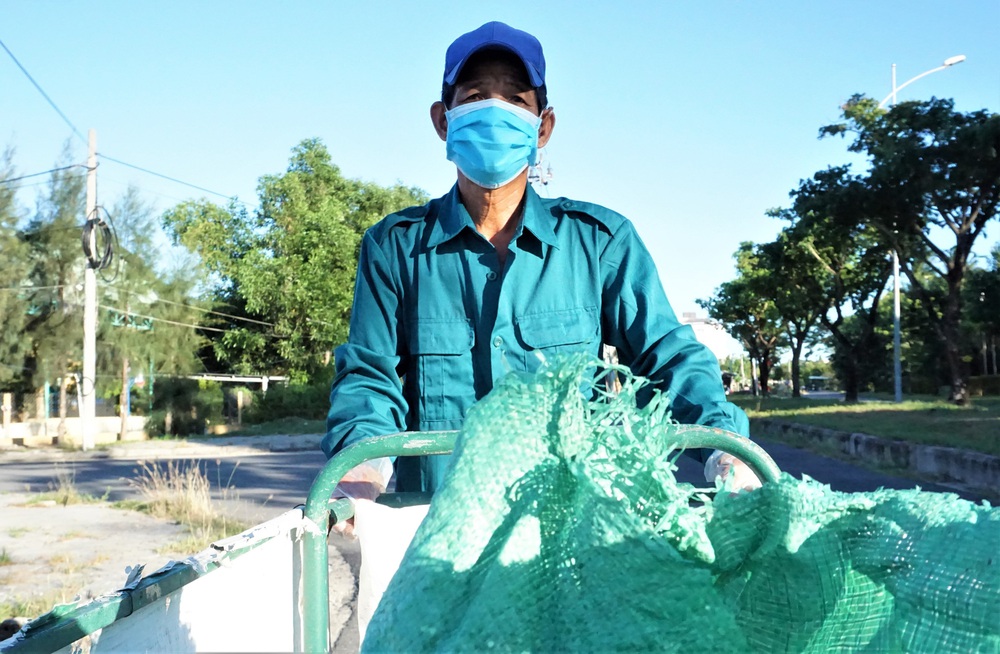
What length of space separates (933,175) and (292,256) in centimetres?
2068

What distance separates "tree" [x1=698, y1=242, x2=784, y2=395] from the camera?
42500mm

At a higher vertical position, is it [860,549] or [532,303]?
[532,303]

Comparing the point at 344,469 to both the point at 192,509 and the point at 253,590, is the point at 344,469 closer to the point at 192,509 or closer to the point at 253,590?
the point at 253,590

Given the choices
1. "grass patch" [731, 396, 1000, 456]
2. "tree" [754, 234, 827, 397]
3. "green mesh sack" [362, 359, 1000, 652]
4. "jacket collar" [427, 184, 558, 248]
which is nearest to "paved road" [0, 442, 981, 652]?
"grass patch" [731, 396, 1000, 456]

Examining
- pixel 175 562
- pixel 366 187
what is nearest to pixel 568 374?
pixel 175 562

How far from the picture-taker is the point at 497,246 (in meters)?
2.10

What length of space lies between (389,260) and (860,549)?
1461 mm

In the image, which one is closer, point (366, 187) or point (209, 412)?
point (209, 412)

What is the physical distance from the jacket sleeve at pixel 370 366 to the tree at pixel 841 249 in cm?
1915

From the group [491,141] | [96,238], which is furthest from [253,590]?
[96,238]

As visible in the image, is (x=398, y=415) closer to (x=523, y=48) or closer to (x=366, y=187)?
Result: (x=523, y=48)

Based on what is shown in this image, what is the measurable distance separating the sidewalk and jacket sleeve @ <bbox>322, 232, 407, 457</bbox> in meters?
17.5

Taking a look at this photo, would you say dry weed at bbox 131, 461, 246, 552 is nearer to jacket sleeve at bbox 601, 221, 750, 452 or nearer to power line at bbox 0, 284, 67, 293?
jacket sleeve at bbox 601, 221, 750, 452

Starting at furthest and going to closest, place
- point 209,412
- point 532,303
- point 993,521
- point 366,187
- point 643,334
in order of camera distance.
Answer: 1. point 366,187
2. point 209,412
3. point 532,303
4. point 643,334
5. point 993,521
